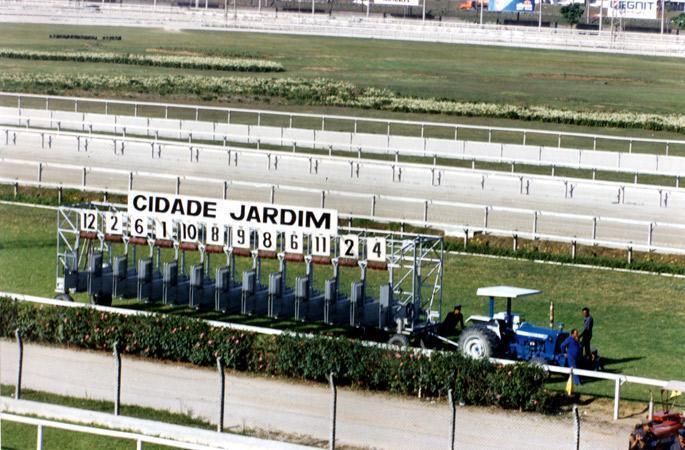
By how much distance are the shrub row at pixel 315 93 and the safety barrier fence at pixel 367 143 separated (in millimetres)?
14982

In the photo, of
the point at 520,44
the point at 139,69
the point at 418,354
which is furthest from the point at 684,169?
the point at 520,44

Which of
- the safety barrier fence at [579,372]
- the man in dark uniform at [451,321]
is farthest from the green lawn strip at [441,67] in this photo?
the safety barrier fence at [579,372]

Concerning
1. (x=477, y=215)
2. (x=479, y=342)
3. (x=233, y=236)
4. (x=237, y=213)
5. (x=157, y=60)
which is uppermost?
(x=157, y=60)

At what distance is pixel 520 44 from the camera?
114 meters

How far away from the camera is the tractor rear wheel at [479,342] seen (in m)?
21.9

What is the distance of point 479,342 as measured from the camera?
22078mm

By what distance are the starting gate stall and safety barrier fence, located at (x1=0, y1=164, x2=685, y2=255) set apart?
5.92m

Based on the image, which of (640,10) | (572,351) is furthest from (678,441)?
(640,10)

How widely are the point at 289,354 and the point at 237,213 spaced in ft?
16.8

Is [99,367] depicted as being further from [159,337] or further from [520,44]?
[520,44]

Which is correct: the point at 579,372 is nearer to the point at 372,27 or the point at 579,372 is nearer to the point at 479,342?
the point at 479,342

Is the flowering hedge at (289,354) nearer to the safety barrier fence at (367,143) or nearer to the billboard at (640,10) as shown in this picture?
the safety barrier fence at (367,143)

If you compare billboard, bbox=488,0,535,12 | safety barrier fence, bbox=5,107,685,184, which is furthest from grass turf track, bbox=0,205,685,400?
billboard, bbox=488,0,535,12

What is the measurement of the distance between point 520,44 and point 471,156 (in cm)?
7000
